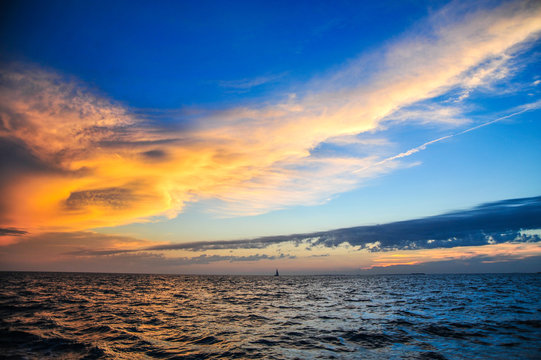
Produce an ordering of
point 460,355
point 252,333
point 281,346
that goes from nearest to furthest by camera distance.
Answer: point 460,355
point 281,346
point 252,333

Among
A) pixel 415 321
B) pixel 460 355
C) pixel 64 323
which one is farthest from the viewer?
pixel 415 321

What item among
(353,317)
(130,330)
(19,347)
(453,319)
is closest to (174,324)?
(130,330)

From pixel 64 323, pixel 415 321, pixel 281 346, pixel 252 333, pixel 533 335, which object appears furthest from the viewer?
pixel 415 321

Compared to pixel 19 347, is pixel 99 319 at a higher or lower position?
lower

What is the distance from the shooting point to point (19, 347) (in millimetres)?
13867

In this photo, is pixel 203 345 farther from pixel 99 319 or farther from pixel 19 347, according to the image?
pixel 99 319

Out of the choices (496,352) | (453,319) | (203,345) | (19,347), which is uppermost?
(19,347)

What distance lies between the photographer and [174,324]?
2114 cm

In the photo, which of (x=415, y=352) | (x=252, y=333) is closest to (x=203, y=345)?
(x=252, y=333)

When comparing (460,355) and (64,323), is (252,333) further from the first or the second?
(64,323)

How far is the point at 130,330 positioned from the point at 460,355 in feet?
63.9

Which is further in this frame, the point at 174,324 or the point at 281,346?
the point at 174,324

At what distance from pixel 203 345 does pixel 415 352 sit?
11.0m

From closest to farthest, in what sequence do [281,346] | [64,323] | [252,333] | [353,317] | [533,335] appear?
1. [281,346]
2. [533,335]
3. [252,333]
4. [64,323]
5. [353,317]
